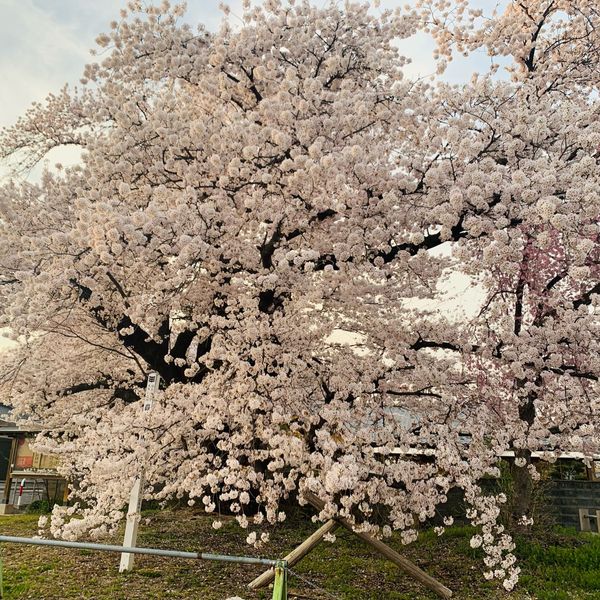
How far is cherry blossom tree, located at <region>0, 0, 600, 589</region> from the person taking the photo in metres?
6.48

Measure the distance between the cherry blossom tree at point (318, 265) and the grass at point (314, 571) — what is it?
72cm

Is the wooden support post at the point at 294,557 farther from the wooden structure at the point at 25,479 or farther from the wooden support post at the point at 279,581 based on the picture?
the wooden structure at the point at 25,479

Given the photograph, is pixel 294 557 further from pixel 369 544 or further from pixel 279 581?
pixel 279 581

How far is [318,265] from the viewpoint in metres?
8.27

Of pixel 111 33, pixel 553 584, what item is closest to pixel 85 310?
pixel 111 33

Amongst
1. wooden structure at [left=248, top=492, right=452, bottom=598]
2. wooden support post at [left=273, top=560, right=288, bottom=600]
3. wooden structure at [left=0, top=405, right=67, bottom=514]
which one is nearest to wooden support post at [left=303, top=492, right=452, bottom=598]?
wooden structure at [left=248, top=492, right=452, bottom=598]

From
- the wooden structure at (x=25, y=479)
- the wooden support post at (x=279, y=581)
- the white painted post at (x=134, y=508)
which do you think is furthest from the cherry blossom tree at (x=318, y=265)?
the wooden structure at (x=25, y=479)

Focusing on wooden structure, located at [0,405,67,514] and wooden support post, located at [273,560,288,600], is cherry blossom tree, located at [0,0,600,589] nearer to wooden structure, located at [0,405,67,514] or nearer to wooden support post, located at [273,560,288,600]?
wooden support post, located at [273,560,288,600]

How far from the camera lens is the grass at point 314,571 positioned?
264 inches

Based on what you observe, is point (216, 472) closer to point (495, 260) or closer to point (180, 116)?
point (495, 260)

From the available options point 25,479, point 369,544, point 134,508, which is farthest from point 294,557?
point 25,479

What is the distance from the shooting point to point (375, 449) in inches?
262

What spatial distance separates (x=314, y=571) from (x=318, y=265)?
464 cm

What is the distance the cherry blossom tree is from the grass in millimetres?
718
